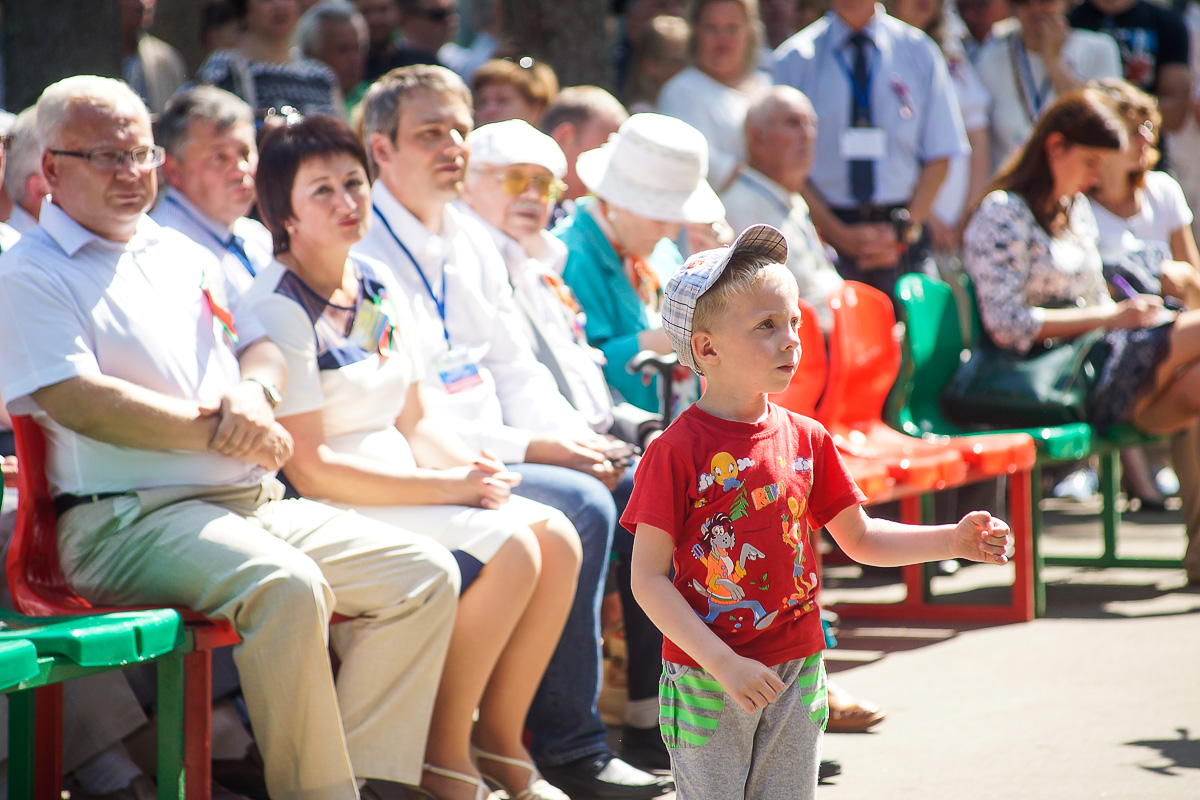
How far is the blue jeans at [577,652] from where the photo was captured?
11.2ft

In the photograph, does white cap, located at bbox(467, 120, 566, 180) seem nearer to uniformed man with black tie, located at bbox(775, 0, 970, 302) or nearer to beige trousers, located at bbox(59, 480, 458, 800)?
beige trousers, located at bbox(59, 480, 458, 800)

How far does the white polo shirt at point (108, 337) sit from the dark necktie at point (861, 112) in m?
4.12

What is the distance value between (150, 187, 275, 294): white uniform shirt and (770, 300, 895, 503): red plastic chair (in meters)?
1.67

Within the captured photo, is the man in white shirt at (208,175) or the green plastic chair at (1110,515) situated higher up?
the man in white shirt at (208,175)

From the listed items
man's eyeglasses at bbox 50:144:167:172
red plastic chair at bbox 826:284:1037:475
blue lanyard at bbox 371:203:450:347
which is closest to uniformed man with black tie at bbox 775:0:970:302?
red plastic chair at bbox 826:284:1037:475

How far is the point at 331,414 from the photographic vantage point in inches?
129

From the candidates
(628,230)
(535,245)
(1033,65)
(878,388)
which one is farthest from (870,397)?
(1033,65)

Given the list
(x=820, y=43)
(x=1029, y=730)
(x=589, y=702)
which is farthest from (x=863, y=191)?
(x=589, y=702)

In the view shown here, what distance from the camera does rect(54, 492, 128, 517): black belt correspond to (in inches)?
114

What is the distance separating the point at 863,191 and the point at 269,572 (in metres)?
4.48

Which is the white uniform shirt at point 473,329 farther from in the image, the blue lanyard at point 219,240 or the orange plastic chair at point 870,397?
the orange plastic chair at point 870,397

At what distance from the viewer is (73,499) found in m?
2.89

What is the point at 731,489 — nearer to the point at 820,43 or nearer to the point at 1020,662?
the point at 1020,662

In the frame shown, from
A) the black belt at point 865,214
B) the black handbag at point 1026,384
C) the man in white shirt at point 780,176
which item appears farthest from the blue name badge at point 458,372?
the black belt at point 865,214
